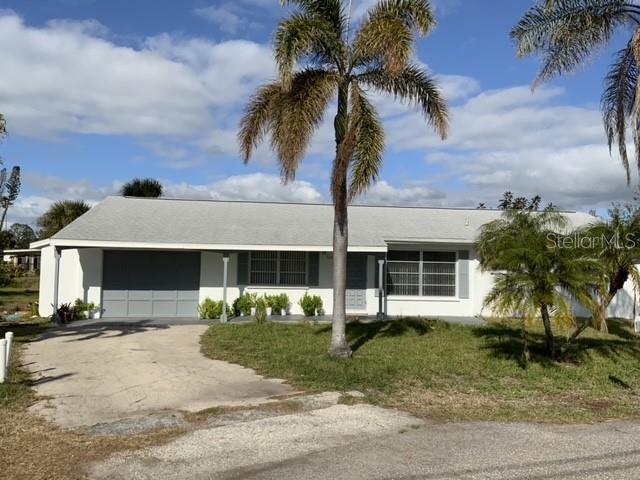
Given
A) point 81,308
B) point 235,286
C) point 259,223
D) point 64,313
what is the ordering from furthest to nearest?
point 259,223 < point 235,286 < point 81,308 < point 64,313

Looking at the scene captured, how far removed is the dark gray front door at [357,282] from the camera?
795 inches

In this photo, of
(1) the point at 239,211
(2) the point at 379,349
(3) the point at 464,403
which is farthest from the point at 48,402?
(1) the point at 239,211

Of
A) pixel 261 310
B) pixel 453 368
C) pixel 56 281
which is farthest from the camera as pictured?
pixel 261 310

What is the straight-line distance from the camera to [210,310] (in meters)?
19.1

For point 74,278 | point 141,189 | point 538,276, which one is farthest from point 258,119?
point 141,189

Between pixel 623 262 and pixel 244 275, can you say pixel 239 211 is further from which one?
pixel 623 262

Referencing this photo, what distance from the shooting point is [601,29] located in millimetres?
11859

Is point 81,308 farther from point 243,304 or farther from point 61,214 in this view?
point 61,214

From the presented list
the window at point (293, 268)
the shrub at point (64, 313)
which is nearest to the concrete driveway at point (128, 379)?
the shrub at point (64, 313)

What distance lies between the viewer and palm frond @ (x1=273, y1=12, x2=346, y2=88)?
10.6 meters

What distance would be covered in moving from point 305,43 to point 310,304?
1046cm

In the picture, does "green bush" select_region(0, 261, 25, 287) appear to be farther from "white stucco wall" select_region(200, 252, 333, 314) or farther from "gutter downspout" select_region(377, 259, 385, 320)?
"gutter downspout" select_region(377, 259, 385, 320)

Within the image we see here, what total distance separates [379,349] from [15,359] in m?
7.16

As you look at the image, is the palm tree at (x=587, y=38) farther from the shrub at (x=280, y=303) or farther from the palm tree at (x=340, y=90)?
the shrub at (x=280, y=303)
